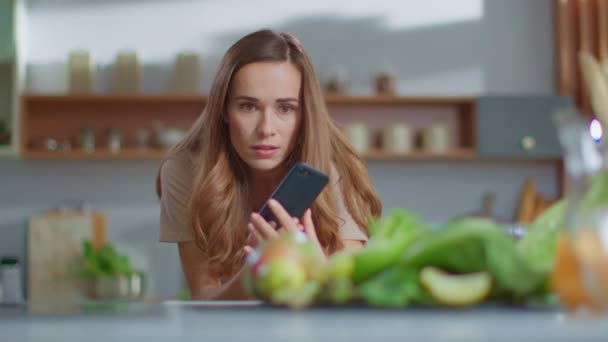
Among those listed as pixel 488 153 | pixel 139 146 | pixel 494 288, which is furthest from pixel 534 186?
pixel 494 288

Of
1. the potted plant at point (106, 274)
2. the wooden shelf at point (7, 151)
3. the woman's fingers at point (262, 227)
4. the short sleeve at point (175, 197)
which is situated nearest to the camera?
the woman's fingers at point (262, 227)

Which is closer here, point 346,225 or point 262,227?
point 262,227

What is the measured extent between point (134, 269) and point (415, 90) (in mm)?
1803

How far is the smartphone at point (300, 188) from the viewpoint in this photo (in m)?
1.41

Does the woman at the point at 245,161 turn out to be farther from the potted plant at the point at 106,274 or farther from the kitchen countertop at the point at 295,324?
the potted plant at the point at 106,274

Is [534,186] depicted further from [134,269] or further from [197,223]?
[197,223]

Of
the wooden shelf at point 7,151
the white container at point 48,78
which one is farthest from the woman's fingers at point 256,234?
the white container at point 48,78

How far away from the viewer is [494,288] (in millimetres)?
952

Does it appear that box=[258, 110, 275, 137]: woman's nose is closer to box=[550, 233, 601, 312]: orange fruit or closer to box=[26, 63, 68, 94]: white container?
box=[550, 233, 601, 312]: orange fruit

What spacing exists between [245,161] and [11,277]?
281cm

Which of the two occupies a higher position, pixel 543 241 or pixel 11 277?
pixel 543 241

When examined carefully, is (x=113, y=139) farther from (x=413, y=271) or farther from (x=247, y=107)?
(x=413, y=271)

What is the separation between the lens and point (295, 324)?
0.79 meters

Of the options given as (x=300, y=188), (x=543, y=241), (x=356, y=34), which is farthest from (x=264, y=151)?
(x=356, y=34)
